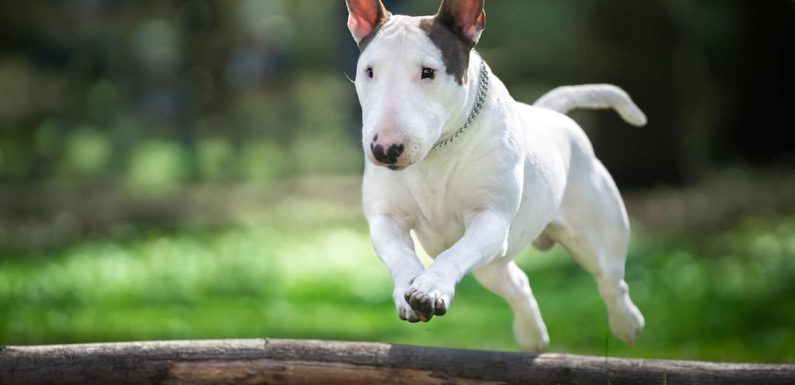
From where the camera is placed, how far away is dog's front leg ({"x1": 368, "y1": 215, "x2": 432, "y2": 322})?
4.08 metres

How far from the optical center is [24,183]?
1559 centimetres

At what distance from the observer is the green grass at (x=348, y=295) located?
30.1 feet

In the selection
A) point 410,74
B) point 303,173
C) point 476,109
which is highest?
point 410,74

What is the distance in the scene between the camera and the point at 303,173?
1970 centimetres

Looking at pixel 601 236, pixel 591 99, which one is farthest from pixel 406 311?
pixel 591 99

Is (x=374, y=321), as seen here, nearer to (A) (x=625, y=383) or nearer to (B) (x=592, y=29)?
(A) (x=625, y=383)

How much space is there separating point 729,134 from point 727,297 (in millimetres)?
9037

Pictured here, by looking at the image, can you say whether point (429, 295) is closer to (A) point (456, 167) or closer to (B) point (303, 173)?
(A) point (456, 167)

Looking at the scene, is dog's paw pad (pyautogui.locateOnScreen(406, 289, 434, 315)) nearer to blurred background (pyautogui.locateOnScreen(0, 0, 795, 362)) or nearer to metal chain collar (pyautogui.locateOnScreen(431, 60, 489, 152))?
metal chain collar (pyautogui.locateOnScreen(431, 60, 489, 152))

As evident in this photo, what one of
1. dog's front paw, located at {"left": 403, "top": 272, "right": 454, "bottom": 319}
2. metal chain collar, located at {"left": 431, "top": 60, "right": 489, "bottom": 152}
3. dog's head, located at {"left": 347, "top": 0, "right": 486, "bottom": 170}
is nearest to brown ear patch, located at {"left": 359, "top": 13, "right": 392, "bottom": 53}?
dog's head, located at {"left": 347, "top": 0, "right": 486, "bottom": 170}

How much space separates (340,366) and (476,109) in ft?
3.86

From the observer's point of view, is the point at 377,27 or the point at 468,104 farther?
the point at 468,104

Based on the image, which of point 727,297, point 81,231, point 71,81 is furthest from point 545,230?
point 71,81

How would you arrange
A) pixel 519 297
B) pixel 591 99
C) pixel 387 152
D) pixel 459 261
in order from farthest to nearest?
pixel 591 99
pixel 519 297
pixel 459 261
pixel 387 152
